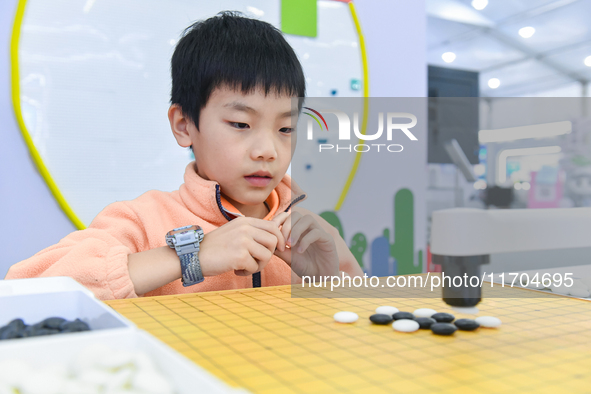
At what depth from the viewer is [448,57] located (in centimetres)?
351

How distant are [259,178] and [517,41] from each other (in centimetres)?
326

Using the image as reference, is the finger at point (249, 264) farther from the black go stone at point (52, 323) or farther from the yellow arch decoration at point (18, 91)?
the yellow arch decoration at point (18, 91)

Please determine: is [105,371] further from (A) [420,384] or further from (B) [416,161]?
(B) [416,161]

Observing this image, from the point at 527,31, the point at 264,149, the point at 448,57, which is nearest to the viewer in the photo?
the point at 264,149

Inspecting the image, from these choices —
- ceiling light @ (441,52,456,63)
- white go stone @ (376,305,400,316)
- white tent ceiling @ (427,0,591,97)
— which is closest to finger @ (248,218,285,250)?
white go stone @ (376,305,400,316)

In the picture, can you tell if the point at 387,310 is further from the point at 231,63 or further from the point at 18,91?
the point at 18,91

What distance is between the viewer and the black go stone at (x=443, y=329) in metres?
0.43

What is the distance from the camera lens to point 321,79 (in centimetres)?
140

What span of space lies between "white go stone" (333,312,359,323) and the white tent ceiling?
2433 mm

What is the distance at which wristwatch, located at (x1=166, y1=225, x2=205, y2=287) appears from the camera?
2.38 feet

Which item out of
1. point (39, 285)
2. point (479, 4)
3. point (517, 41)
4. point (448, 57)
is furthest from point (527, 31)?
point (39, 285)

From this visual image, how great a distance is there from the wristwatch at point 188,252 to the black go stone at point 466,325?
0.41 metres

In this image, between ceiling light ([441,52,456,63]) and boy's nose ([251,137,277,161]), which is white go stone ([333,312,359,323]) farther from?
ceiling light ([441,52,456,63])

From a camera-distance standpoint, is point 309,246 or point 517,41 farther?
point 517,41
